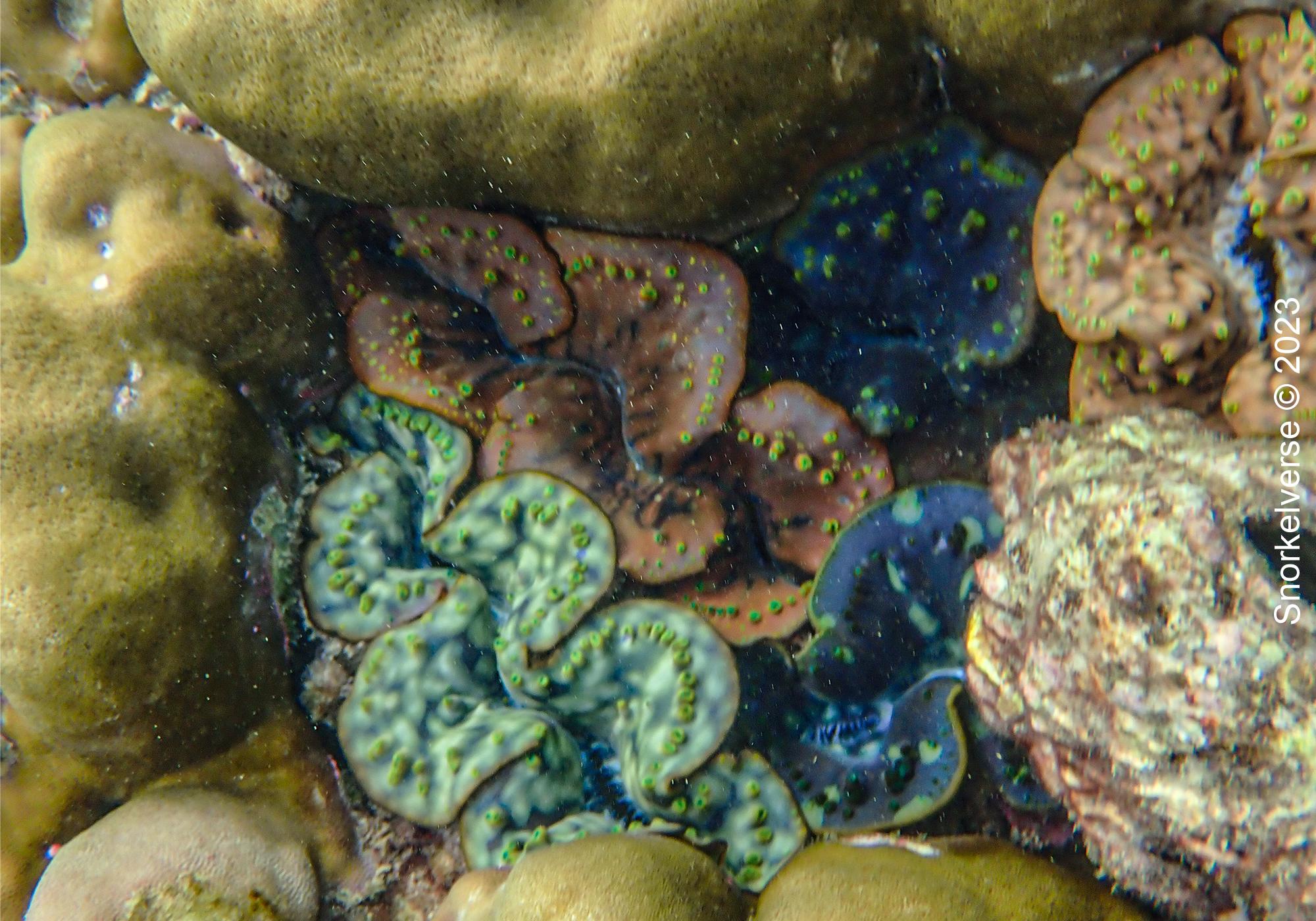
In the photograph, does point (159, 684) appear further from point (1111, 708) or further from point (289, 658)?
point (1111, 708)

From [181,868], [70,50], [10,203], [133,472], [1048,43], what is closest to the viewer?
[1048,43]

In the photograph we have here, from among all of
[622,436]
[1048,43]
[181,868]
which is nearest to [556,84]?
[622,436]

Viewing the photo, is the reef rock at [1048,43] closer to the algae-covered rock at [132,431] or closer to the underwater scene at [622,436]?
the underwater scene at [622,436]

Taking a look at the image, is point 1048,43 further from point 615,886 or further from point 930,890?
point 615,886

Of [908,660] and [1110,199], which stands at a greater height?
[1110,199]

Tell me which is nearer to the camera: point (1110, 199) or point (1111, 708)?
point (1111, 708)

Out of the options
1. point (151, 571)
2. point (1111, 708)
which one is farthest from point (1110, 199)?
point (151, 571)

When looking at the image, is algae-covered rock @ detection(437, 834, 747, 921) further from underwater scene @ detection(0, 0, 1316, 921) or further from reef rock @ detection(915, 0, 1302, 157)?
reef rock @ detection(915, 0, 1302, 157)
